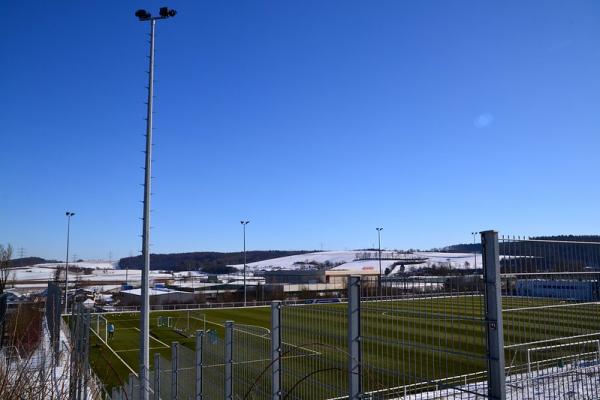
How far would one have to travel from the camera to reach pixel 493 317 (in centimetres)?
347

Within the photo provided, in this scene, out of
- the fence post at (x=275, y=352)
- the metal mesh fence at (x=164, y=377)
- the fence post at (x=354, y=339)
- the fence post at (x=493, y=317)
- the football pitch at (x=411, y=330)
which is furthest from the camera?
the metal mesh fence at (x=164, y=377)

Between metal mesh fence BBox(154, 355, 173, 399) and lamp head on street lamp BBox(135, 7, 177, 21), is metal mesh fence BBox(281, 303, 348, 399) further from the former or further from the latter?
lamp head on street lamp BBox(135, 7, 177, 21)

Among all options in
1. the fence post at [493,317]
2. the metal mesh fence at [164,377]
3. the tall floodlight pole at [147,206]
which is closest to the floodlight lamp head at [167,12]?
the tall floodlight pole at [147,206]

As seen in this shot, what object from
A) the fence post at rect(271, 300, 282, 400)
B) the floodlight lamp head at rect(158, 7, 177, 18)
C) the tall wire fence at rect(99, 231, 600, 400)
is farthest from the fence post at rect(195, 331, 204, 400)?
the floodlight lamp head at rect(158, 7, 177, 18)

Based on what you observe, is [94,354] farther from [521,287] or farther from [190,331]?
[521,287]

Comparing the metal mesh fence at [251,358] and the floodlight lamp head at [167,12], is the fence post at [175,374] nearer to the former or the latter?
the metal mesh fence at [251,358]

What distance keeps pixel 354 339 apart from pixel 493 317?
1.54 m

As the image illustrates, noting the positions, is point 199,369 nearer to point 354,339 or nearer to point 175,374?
point 175,374

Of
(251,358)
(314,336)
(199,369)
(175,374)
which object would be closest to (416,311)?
(314,336)

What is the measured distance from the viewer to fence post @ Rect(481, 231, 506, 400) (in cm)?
343

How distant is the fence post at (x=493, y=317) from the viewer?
343cm

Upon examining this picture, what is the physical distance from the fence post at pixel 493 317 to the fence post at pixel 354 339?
137 centimetres

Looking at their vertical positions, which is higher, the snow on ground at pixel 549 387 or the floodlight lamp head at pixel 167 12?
the floodlight lamp head at pixel 167 12

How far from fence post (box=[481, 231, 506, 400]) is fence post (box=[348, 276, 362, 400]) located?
4.49ft
